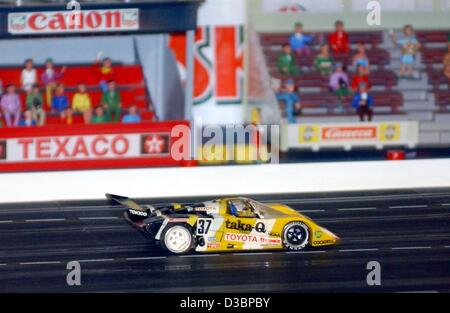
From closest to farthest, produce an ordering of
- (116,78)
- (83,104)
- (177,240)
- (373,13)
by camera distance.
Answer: (177,240), (83,104), (116,78), (373,13)

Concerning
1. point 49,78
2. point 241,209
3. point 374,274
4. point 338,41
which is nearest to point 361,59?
point 338,41

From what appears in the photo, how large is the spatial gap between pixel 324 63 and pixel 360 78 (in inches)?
58.6

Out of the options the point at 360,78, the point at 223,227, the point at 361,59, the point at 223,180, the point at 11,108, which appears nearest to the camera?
the point at 223,227

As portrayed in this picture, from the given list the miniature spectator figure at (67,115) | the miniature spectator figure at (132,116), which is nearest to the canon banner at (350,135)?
the miniature spectator figure at (132,116)

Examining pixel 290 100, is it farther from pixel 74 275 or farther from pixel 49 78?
pixel 74 275

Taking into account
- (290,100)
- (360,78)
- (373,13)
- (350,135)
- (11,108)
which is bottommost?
(350,135)

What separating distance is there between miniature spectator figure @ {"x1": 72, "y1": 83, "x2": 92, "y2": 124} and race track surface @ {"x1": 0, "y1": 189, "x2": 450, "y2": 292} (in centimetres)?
583

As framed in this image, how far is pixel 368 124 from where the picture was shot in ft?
95.1

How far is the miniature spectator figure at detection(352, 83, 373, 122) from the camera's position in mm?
29719

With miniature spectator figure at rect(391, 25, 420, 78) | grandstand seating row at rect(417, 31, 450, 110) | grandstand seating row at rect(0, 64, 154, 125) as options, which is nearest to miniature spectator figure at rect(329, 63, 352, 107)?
miniature spectator figure at rect(391, 25, 420, 78)

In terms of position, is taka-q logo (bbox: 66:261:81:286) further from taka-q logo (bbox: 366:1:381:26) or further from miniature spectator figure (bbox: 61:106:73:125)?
taka-q logo (bbox: 366:1:381:26)

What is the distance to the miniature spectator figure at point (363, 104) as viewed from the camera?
29.7 m

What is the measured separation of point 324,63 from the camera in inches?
1244

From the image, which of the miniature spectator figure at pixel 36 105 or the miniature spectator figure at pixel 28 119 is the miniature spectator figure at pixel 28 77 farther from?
the miniature spectator figure at pixel 28 119
